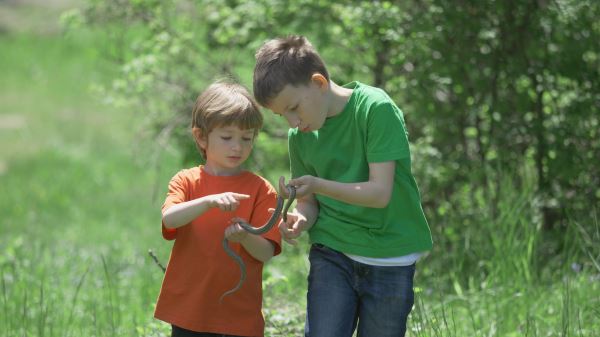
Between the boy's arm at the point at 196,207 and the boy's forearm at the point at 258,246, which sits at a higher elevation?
the boy's arm at the point at 196,207

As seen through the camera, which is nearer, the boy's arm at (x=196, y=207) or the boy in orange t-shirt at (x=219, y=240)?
the boy's arm at (x=196, y=207)

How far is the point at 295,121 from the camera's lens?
3.43m

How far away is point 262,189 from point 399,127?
1.81 feet

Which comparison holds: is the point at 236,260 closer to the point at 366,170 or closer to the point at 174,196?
the point at 174,196

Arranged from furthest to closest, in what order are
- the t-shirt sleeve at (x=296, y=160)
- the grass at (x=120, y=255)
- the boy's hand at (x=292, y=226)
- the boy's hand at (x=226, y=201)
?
the grass at (x=120, y=255)
the t-shirt sleeve at (x=296, y=160)
the boy's hand at (x=292, y=226)
the boy's hand at (x=226, y=201)

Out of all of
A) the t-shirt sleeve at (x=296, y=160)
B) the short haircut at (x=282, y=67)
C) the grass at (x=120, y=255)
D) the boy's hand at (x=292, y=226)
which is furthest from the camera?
the grass at (x=120, y=255)

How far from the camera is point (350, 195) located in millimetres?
3383

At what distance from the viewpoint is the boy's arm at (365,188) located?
11.0 feet

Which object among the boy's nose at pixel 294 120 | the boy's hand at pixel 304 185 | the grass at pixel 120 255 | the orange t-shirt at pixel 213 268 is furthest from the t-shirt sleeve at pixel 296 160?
the grass at pixel 120 255

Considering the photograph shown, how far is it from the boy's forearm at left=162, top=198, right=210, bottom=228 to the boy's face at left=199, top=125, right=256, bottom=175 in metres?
0.22

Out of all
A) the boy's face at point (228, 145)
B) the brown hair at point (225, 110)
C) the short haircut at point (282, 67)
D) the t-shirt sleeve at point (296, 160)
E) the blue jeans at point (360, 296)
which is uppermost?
the short haircut at point (282, 67)

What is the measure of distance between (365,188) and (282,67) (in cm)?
49

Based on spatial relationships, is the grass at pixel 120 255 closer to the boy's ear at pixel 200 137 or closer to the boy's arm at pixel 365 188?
the boy's arm at pixel 365 188

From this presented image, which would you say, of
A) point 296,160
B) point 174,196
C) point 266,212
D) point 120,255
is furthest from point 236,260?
point 120,255
